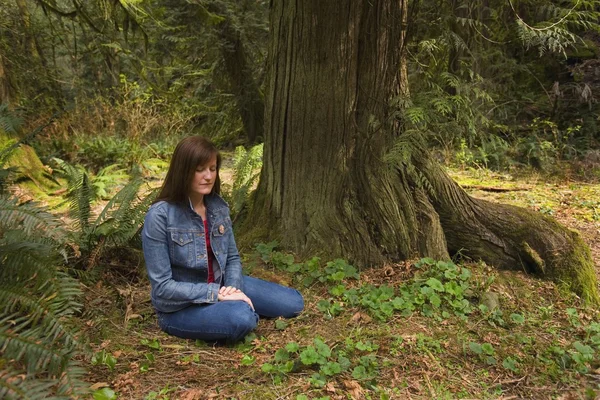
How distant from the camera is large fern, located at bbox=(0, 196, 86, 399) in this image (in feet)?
5.67

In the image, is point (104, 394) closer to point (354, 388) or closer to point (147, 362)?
point (147, 362)

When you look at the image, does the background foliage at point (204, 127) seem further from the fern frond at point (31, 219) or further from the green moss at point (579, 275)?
the green moss at point (579, 275)

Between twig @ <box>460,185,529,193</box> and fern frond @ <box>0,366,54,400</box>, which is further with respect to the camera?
twig @ <box>460,185,529,193</box>

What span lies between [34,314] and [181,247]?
2.78ft

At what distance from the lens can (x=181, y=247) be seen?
2643 millimetres

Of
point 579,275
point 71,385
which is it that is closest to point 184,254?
point 71,385

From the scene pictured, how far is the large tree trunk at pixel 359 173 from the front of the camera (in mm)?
3086

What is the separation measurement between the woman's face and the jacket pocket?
0.27 meters

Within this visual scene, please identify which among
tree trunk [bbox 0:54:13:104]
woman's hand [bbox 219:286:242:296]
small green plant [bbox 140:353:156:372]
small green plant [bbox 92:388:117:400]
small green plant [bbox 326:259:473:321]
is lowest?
small green plant [bbox 140:353:156:372]

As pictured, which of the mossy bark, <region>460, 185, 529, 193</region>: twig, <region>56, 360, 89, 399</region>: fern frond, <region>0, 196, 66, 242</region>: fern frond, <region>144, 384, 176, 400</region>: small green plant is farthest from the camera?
<region>460, 185, 529, 193</region>: twig

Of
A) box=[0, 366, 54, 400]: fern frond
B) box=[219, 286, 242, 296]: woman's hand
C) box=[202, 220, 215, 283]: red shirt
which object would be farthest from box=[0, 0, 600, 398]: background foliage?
box=[202, 220, 215, 283]: red shirt

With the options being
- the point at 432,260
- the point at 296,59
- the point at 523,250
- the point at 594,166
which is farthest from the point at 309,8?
the point at 594,166

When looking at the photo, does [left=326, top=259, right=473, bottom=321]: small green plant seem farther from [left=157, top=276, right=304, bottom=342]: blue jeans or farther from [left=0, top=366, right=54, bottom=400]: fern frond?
[left=0, top=366, right=54, bottom=400]: fern frond

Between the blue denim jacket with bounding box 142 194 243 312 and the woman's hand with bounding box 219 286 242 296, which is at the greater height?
the blue denim jacket with bounding box 142 194 243 312
